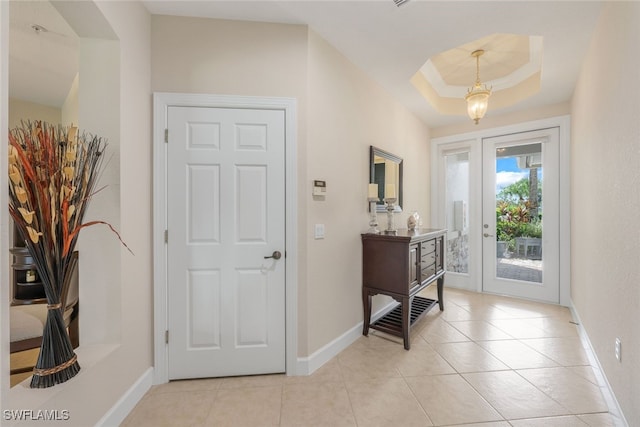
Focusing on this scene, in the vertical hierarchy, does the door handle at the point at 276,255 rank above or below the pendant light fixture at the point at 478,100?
below

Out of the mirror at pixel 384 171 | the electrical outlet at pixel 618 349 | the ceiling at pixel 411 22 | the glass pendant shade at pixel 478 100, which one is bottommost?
the electrical outlet at pixel 618 349

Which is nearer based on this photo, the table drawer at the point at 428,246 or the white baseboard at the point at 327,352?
the white baseboard at the point at 327,352

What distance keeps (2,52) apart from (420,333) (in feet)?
10.9

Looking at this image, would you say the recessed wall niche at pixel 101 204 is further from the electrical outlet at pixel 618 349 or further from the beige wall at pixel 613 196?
the electrical outlet at pixel 618 349

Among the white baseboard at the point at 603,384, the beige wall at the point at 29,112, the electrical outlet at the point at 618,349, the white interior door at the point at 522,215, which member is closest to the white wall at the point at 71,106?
the beige wall at the point at 29,112

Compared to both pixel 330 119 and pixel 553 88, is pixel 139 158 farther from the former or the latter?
pixel 553 88

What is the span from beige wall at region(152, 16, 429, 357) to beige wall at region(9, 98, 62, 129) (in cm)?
291

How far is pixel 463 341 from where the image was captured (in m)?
2.60

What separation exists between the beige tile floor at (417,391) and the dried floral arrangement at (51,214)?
66cm

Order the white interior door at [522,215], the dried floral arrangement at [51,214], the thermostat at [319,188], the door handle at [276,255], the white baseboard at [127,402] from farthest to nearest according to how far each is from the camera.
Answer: the white interior door at [522,215], the thermostat at [319,188], the door handle at [276,255], the white baseboard at [127,402], the dried floral arrangement at [51,214]

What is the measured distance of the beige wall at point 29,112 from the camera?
11.2 feet

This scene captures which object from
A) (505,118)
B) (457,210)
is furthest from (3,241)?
(505,118)

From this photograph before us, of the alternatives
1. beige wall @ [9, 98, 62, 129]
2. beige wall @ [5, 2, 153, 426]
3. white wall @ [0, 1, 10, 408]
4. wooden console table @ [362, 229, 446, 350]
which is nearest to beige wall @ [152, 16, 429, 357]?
wooden console table @ [362, 229, 446, 350]

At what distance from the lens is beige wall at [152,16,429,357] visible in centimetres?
200
